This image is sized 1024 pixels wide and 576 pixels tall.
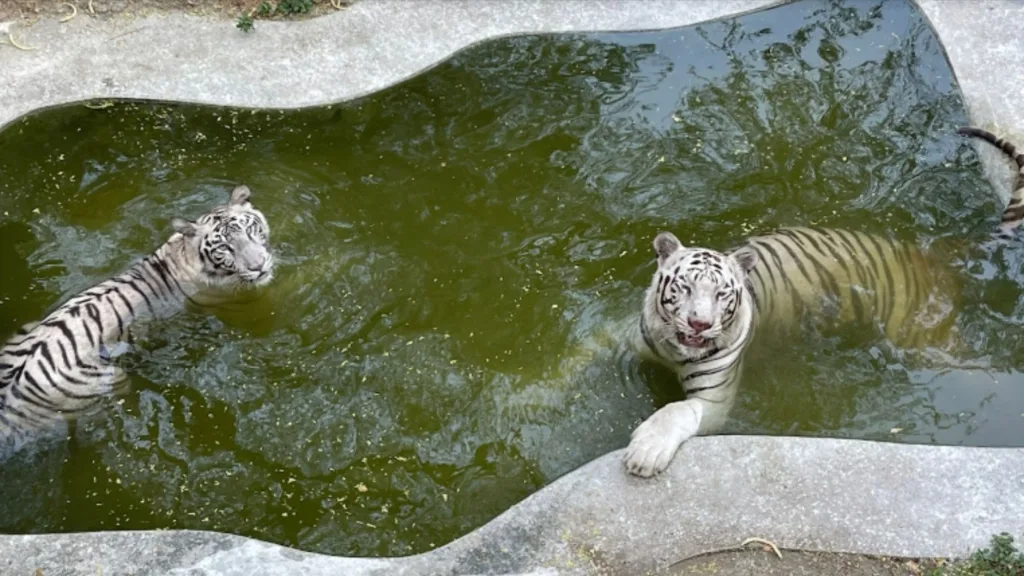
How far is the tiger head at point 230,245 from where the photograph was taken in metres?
3.55

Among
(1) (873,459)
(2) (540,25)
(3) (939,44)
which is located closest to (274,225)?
(2) (540,25)

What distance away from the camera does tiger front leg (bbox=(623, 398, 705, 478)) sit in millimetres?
2867

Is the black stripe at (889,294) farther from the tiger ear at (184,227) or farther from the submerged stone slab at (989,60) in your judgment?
the tiger ear at (184,227)

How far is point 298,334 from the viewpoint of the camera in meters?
3.59

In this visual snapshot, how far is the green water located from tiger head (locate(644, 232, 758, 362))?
26cm

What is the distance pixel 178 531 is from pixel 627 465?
1345 mm

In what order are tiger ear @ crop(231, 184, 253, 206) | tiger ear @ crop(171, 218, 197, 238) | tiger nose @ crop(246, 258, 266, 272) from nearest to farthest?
tiger ear @ crop(171, 218, 197, 238), tiger nose @ crop(246, 258, 266, 272), tiger ear @ crop(231, 184, 253, 206)

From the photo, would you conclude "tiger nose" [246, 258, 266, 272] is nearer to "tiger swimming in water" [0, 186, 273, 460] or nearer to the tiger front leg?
"tiger swimming in water" [0, 186, 273, 460]

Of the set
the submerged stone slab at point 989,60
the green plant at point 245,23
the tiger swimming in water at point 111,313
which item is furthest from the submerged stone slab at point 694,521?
the green plant at point 245,23

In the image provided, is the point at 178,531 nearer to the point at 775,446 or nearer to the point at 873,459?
the point at 775,446

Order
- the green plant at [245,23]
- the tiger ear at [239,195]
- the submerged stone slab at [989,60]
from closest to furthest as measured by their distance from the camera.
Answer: the tiger ear at [239,195] < the submerged stone slab at [989,60] < the green plant at [245,23]

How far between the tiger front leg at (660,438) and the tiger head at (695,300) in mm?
253

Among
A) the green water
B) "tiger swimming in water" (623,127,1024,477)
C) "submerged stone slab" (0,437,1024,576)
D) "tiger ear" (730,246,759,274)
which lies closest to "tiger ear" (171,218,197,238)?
the green water

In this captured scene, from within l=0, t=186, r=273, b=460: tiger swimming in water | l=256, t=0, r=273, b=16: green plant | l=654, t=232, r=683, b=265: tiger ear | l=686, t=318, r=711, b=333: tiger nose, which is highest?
l=256, t=0, r=273, b=16: green plant
